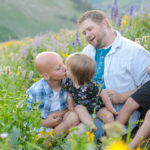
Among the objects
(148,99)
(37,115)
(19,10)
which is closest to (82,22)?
(148,99)

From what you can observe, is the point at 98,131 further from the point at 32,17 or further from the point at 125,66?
the point at 32,17

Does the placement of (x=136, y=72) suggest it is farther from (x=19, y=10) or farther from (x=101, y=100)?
(x=19, y=10)

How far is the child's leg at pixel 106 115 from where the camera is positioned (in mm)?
2600

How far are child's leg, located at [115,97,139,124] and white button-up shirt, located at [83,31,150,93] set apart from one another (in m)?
0.35

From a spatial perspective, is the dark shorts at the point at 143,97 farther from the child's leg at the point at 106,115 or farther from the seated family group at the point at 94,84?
the child's leg at the point at 106,115

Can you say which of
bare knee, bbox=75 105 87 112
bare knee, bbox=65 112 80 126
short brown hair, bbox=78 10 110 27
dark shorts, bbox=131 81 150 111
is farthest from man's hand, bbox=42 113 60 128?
short brown hair, bbox=78 10 110 27

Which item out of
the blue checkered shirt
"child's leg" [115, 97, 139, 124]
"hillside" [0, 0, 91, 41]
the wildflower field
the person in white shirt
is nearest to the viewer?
the wildflower field

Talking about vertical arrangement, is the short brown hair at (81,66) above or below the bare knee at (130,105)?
above

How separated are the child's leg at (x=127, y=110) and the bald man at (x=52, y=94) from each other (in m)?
0.48

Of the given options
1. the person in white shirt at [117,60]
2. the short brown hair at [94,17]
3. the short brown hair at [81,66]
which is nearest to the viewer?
the short brown hair at [81,66]

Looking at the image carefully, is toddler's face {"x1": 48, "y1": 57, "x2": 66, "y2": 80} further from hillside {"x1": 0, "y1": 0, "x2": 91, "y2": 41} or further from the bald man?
hillside {"x1": 0, "y1": 0, "x2": 91, "y2": 41}

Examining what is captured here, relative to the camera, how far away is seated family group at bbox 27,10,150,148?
2.56m

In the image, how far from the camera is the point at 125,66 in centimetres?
287

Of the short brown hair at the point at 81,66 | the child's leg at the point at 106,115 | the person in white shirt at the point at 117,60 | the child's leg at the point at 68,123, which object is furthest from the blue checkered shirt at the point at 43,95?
the person in white shirt at the point at 117,60
